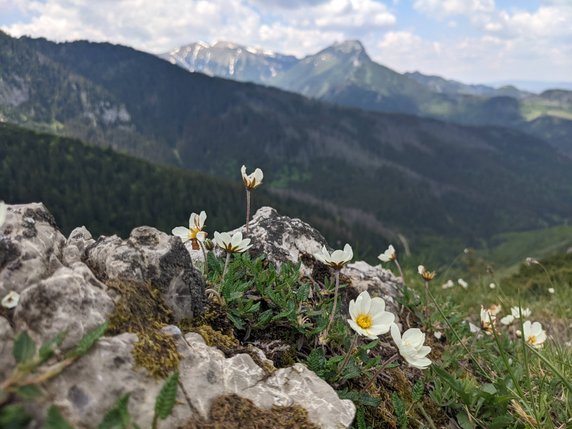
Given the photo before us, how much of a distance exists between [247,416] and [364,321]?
3.53 feet

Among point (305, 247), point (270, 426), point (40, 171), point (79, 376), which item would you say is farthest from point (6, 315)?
point (40, 171)

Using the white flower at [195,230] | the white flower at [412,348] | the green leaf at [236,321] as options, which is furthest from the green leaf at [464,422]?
the white flower at [195,230]

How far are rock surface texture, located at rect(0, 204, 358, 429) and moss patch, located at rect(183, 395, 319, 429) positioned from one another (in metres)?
0.05

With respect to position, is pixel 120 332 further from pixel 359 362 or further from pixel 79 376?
pixel 359 362

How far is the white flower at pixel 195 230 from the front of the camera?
164 inches

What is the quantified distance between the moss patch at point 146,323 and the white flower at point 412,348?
1380mm

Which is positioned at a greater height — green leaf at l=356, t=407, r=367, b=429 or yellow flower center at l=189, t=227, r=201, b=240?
yellow flower center at l=189, t=227, r=201, b=240

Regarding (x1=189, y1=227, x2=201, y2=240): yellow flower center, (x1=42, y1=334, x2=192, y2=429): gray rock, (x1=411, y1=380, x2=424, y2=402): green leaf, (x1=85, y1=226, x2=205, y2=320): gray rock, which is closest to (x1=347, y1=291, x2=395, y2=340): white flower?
(x1=411, y1=380, x2=424, y2=402): green leaf

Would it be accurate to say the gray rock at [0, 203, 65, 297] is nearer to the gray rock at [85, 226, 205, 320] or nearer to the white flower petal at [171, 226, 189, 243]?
the gray rock at [85, 226, 205, 320]

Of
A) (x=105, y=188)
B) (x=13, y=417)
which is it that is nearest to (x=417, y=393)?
(x=13, y=417)

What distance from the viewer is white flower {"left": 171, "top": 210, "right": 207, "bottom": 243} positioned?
417 centimetres

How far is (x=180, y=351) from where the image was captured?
274 centimetres

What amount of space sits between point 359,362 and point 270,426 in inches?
51.9

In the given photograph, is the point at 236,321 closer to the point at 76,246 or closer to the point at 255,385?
the point at 255,385
